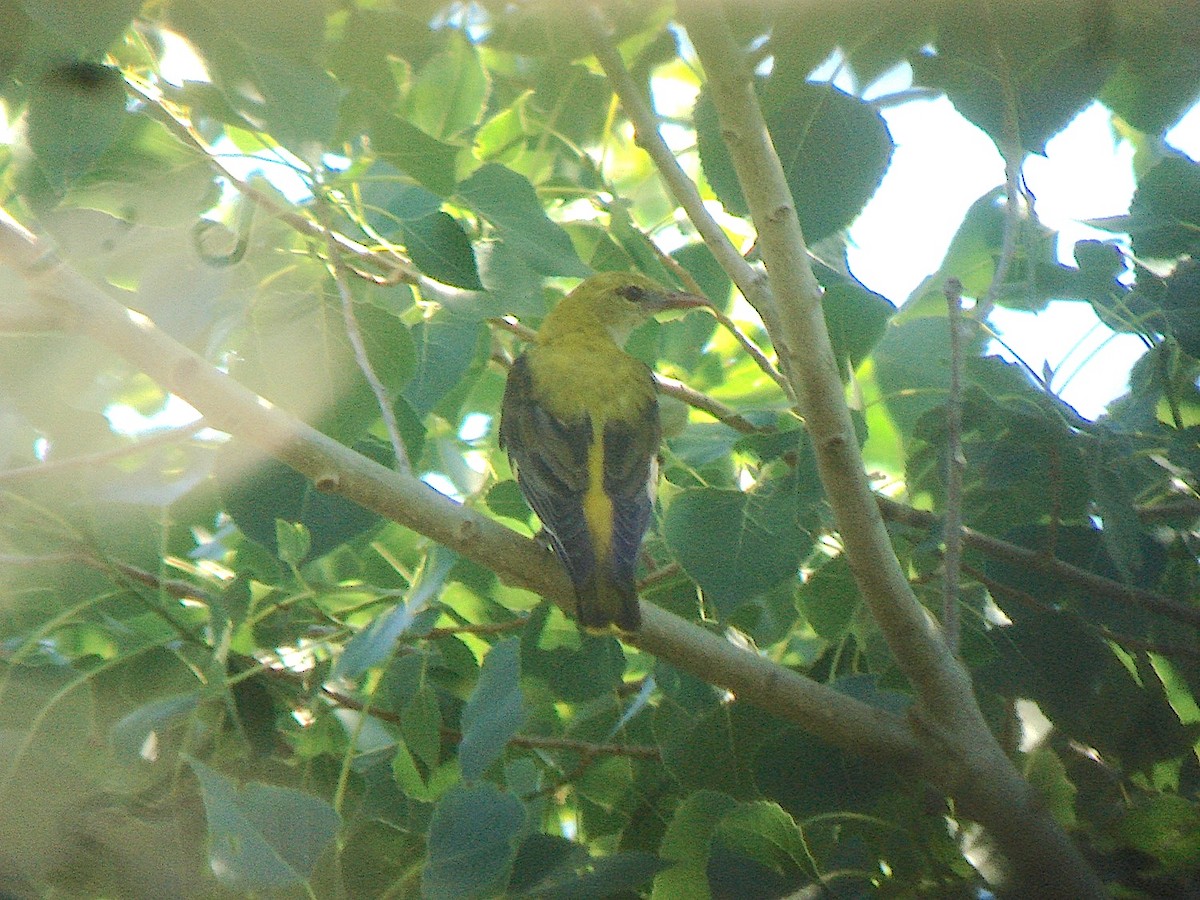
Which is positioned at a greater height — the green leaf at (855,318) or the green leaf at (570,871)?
the green leaf at (855,318)

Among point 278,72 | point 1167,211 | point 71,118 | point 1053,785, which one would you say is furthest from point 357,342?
point 1167,211

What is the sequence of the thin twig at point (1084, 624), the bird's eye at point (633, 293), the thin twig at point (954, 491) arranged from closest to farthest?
the thin twig at point (954, 491)
the thin twig at point (1084, 624)
the bird's eye at point (633, 293)

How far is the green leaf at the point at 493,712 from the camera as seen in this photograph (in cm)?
249

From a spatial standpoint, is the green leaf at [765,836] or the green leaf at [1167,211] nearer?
the green leaf at [765,836]

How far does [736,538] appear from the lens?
104 inches

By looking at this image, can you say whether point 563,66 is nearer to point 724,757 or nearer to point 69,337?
point 69,337

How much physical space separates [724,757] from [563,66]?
2.08 m

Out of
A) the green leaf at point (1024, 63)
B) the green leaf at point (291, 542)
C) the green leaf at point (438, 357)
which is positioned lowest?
the green leaf at point (291, 542)

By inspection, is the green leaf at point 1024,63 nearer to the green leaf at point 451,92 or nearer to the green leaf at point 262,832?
the green leaf at point 451,92

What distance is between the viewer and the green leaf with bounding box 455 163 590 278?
2947mm

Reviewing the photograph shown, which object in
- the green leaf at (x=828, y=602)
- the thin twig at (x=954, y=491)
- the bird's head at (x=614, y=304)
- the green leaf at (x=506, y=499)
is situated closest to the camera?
the thin twig at (x=954, y=491)

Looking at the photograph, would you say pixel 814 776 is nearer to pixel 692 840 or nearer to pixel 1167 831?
pixel 692 840

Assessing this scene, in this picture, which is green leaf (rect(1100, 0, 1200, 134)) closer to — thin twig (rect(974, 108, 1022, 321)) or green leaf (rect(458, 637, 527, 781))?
thin twig (rect(974, 108, 1022, 321))

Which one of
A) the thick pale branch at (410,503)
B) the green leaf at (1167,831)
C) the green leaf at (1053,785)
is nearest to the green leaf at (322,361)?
the thick pale branch at (410,503)
